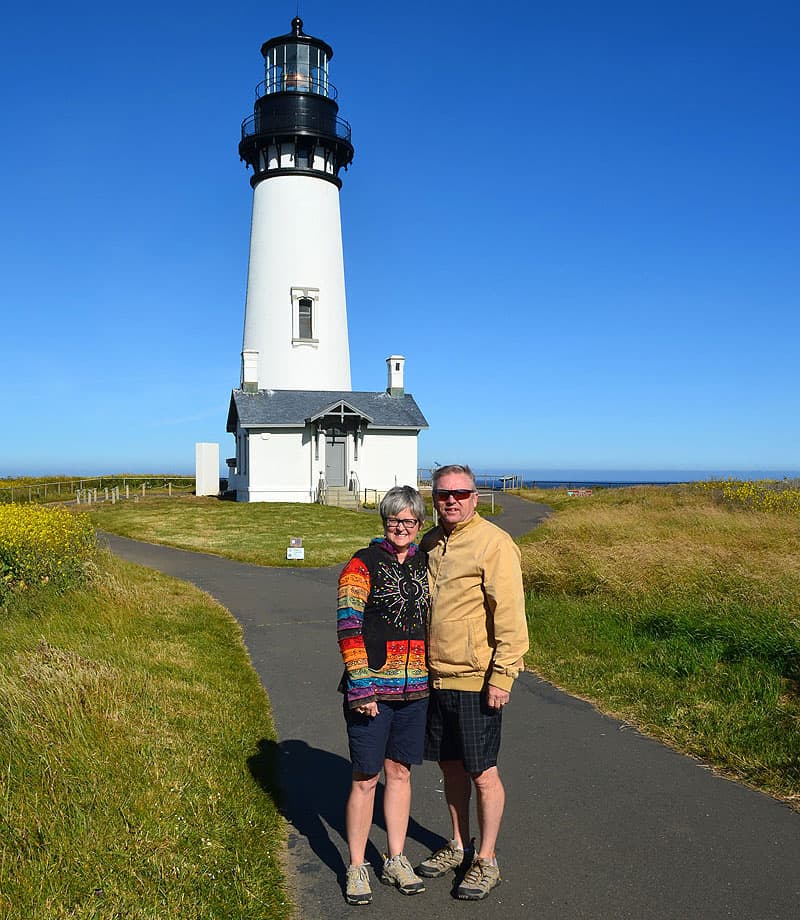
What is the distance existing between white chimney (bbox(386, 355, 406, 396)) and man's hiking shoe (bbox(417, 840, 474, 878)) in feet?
106

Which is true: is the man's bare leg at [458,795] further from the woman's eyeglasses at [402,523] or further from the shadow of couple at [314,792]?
the woman's eyeglasses at [402,523]

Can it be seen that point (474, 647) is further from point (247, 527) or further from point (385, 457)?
point (385, 457)

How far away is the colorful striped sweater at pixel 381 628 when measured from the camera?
3.92 meters

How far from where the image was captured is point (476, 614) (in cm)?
407

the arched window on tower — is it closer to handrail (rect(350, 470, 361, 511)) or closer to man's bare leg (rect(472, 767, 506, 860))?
handrail (rect(350, 470, 361, 511))

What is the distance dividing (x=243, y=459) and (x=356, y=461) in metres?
5.11

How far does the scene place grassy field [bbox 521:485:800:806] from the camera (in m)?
5.95

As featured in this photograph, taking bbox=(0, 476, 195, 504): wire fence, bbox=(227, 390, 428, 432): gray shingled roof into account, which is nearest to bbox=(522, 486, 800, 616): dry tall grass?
bbox=(227, 390, 428, 432): gray shingled roof

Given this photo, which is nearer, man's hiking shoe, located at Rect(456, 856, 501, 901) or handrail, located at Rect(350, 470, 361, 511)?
man's hiking shoe, located at Rect(456, 856, 501, 901)

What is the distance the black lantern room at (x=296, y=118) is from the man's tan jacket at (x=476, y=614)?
32.5 meters

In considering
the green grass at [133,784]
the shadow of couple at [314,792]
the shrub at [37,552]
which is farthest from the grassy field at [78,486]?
the shadow of couple at [314,792]

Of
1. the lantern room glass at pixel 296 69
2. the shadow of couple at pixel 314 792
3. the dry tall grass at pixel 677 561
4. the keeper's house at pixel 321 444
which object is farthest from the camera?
the lantern room glass at pixel 296 69

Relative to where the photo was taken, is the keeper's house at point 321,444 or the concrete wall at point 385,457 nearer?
the keeper's house at point 321,444

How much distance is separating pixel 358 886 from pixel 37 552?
26.0 feet
